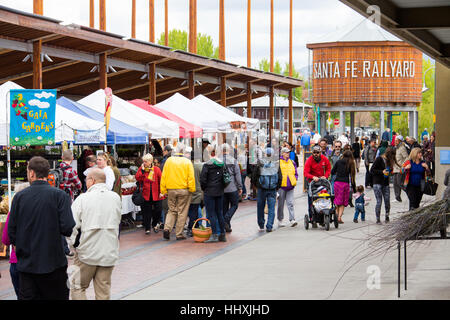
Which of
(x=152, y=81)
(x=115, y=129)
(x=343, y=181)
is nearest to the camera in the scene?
(x=343, y=181)

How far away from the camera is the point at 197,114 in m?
25.5

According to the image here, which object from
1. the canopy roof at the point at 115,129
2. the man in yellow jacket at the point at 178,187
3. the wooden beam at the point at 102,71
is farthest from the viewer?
the wooden beam at the point at 102,71

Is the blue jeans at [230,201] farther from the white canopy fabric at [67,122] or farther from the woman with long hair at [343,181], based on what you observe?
the white canopy fabric at [67,122]

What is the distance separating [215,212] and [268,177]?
5.62 feet

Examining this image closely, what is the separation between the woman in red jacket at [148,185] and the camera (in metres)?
16.9

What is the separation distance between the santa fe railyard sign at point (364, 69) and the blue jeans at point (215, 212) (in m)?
34.0

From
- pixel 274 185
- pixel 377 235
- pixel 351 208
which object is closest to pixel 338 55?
pixel 351 208

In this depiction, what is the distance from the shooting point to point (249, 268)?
40.0 ft

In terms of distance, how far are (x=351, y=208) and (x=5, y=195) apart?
1063 cm

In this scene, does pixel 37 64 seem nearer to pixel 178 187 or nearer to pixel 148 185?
pixel 148 185

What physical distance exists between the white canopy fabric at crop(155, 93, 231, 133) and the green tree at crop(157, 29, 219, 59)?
62.9m

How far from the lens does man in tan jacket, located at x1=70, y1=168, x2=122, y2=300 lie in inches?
325

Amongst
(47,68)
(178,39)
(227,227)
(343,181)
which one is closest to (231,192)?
(227,227)

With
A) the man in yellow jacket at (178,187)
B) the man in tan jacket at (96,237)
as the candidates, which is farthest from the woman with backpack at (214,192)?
the man in tan jacket at (96,237)
